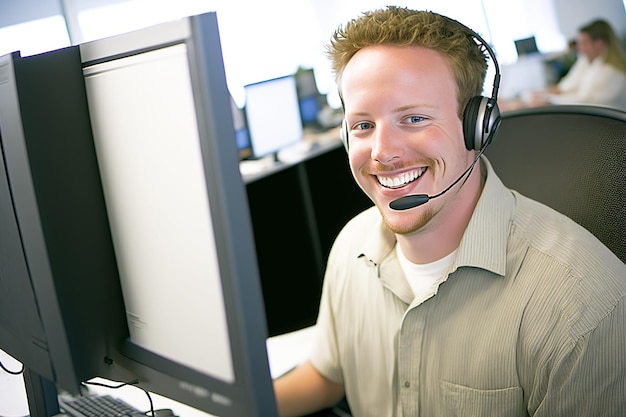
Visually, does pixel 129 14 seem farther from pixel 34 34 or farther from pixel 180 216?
pixel 180 216

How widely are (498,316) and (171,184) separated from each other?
571 mm

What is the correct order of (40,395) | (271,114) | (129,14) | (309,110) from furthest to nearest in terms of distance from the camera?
1. (129,14)
2. (309,110)
3. (271,114)
4. (40,395)

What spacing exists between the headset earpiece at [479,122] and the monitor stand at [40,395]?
2.47 ft

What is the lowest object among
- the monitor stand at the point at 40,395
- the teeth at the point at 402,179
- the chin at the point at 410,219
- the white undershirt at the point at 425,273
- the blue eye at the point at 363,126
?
the monitor stand at the point at 40,395

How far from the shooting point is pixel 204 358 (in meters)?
0.69

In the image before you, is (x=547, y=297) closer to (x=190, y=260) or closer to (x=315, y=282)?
(x=190, y=260)

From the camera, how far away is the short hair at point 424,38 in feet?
3.55

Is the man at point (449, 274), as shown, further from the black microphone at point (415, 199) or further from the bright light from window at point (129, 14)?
the bright light from window at point (129, 14)

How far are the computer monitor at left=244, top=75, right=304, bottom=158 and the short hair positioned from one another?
2505 millimetres

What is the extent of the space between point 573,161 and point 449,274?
29 centimetres

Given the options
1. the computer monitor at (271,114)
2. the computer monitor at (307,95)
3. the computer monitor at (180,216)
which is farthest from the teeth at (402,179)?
the computer monitor at (307,95)

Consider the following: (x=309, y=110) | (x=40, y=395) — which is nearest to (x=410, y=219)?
(x=40, y=395)

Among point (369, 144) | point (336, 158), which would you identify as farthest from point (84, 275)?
point (336, 158)

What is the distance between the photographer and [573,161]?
3.77 ft
